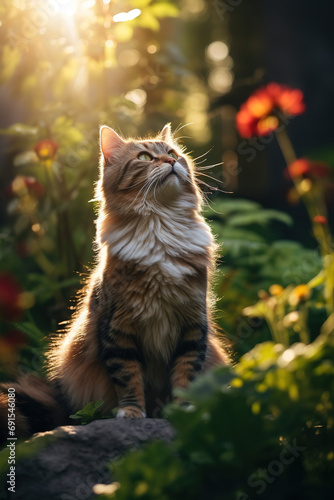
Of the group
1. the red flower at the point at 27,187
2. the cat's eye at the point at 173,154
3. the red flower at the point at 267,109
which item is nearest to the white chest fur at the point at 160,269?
the cat's eye at the point at 173,154

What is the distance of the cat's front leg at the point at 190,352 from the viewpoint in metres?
2.47

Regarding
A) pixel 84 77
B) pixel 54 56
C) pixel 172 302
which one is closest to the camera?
pixel 172 302

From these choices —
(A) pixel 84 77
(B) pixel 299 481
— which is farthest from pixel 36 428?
(A) pixel 84 77

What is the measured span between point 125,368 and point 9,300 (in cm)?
129

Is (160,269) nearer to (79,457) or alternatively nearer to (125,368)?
(125,368)

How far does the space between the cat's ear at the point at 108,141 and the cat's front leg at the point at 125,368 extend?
102cm

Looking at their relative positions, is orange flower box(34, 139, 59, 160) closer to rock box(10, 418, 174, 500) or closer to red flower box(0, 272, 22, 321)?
red flower box(0, 272, 22, 321)

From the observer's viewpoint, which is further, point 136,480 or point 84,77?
point 84,77

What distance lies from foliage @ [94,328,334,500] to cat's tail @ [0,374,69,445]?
99 cm

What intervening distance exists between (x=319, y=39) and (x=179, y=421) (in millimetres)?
6787

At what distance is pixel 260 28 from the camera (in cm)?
702

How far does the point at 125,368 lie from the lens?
2443mm

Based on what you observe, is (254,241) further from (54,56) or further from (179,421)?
(179,421)

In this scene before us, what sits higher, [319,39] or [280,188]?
[319,39]
